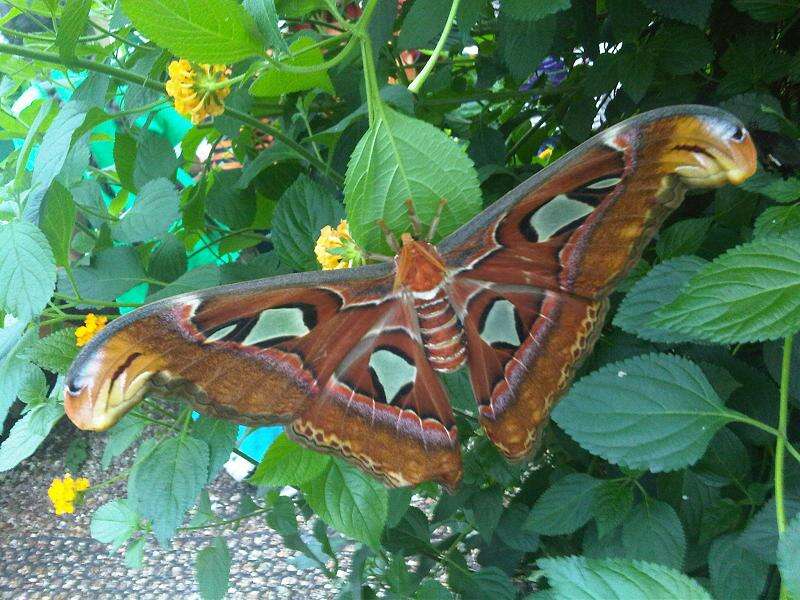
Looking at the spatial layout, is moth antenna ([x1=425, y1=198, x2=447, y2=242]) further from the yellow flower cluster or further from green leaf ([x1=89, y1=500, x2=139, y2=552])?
green leaf ([x1=89, y1=500, x2=139, y2=552])

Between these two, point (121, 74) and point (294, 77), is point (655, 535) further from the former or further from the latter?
point (121, 74)

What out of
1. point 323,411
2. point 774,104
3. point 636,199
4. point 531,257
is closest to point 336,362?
point 323,411

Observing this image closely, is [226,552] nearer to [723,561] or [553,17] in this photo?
[723,561]

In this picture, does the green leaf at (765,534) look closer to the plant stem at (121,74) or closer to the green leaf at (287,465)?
the green leaf at (287,465)

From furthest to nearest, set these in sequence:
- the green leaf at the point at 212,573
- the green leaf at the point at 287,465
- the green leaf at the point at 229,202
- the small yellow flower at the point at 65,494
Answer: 1. the small yellow flower at the point at 65,494
2. the green leaf at the point at 212,573
3. the green leaf at the point at 229,202
4. the green leaf at the point at 287,465

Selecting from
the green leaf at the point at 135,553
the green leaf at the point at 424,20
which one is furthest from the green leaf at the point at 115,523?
the green leaf at the point at 424,20

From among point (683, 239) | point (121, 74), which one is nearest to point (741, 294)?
point (683, 239)
